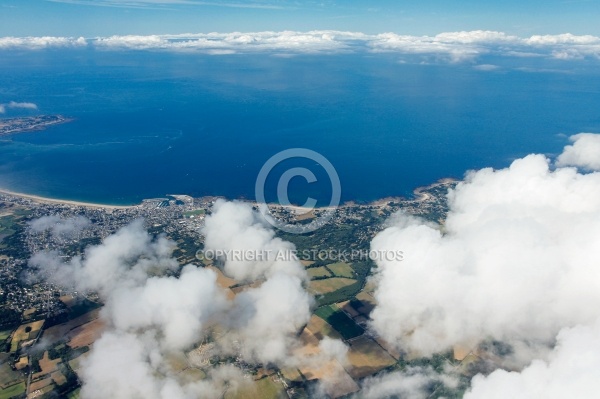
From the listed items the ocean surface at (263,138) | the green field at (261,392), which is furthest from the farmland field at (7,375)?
the ocean surface at (263,138)

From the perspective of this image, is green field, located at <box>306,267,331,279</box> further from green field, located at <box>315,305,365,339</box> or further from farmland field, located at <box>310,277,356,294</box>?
green field, located at <box>315,305,365,339</box>

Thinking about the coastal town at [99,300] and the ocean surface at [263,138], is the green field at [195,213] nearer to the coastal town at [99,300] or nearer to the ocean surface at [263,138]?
the coastal town at [99,300]

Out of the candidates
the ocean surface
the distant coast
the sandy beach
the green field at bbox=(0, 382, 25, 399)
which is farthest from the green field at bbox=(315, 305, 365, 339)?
the distant coast

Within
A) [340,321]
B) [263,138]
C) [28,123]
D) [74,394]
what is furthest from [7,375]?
[28,123]

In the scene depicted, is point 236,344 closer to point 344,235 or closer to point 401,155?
point 344,235

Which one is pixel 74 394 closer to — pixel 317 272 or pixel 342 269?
pixel 317 272
